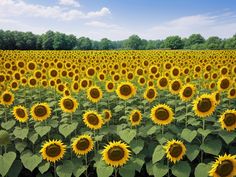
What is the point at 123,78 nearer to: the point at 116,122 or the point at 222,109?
the point at 116,122

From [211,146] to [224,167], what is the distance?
3.89 ft

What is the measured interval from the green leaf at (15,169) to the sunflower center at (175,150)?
2.88 m

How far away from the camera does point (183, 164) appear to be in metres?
5.73

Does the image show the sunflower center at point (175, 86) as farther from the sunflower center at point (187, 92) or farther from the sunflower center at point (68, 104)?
the sunflower center at point (68, 104)

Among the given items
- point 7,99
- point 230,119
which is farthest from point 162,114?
point 7,99

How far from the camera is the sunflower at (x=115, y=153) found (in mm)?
5402

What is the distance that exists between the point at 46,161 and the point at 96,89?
7.80 feet

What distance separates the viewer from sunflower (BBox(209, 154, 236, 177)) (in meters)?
4.82

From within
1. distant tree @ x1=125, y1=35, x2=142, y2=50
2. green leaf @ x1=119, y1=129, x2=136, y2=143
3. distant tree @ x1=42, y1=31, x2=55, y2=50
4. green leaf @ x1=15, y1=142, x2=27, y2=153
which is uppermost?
green leaf @ x1=119, y1=129, x2=136, y2=143

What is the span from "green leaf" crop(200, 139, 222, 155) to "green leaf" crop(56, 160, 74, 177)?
2371 mm

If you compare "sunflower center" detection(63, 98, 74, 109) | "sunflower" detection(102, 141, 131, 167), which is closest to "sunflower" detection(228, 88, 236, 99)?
"sunflower" detection(102, 141, 131, 167)

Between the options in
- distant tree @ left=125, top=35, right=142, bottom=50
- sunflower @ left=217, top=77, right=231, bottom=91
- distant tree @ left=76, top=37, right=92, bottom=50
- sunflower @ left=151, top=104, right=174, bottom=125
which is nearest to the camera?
sunflower @ left=151, top=104, right=174, bottom=125

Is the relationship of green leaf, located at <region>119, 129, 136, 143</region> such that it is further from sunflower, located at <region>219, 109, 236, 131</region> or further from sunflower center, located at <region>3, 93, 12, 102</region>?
A: sunflower center, located at <region>3, 93, 12, 102</region>

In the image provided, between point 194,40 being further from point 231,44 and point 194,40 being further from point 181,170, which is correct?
point 181,170
